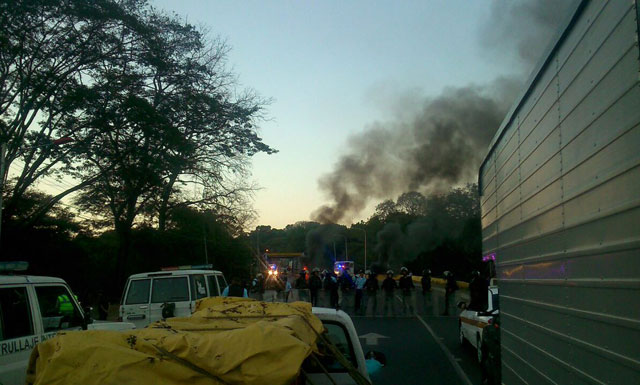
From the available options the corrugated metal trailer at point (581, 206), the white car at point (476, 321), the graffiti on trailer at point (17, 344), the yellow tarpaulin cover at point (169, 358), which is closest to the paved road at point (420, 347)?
the white car at point (476, 321)

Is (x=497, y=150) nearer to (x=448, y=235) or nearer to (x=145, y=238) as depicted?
(x=145, y=238)

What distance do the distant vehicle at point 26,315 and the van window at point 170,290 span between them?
19.3ft

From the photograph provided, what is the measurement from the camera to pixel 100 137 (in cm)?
2355

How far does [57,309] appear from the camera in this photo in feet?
22.5

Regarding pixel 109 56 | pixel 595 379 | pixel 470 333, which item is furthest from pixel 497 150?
pixel 109 56

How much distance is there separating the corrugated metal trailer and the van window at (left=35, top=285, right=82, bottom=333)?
186 inches

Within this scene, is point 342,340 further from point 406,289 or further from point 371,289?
point 406,289

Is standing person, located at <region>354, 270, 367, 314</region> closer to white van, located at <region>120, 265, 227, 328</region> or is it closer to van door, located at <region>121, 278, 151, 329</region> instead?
white van, located at <region>120, 265, 227, 328</region>

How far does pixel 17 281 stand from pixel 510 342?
4664 mm

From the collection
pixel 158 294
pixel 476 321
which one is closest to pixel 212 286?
pixel 158 294

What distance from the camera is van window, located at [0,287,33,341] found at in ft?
18.4

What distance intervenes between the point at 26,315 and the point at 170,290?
7.22 metres

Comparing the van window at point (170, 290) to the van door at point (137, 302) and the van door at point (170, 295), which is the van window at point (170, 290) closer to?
the van door at point (170, 295)

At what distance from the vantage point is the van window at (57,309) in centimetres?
645
